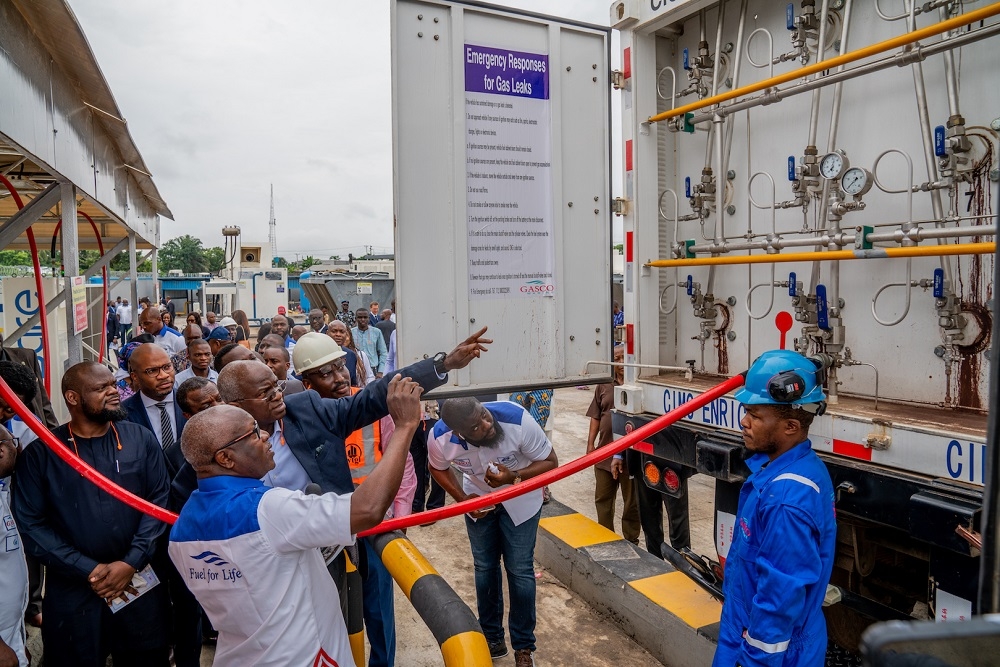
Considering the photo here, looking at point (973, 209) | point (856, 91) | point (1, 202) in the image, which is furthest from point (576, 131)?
point (1, 202)

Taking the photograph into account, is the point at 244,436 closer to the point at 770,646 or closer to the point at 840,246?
the point at 770,646

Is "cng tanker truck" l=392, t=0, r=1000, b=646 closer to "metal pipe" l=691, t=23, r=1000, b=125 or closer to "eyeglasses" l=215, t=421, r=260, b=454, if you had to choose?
"metal pipe" l=691, t=23, r=1000, b=125

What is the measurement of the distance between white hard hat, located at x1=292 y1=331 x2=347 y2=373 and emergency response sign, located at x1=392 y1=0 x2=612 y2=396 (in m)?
0.83

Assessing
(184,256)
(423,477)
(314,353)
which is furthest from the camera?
(184,256)

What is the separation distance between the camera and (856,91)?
3.26 metres

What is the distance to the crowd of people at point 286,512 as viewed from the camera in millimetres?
2045

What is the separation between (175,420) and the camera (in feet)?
13.1

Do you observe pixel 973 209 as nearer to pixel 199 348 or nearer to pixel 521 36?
pixel 521 36

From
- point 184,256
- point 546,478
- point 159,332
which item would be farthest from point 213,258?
point 546,478

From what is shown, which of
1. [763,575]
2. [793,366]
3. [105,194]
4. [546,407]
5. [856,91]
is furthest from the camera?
[546,407]

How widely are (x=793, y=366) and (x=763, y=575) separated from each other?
29.3 inches

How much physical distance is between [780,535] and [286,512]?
1.59 meters

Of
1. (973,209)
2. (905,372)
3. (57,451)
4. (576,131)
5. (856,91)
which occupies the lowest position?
(57,451)

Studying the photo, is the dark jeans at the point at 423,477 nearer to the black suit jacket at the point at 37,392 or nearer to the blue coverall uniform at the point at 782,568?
the black suit jacket at the point at 37,392
